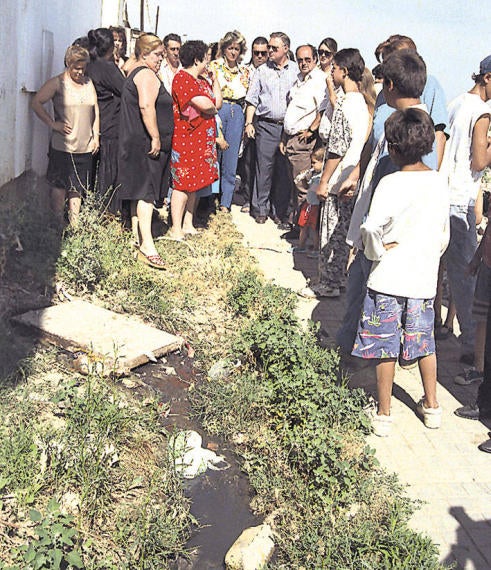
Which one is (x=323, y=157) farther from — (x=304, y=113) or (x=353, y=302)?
(x=353, y=302)

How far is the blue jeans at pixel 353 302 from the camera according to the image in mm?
4582

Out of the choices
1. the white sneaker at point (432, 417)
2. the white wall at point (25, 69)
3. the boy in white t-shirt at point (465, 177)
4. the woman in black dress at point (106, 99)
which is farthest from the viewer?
the woman in black dress at point (106, 99)

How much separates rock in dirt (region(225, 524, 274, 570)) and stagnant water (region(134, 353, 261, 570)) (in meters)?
0.07

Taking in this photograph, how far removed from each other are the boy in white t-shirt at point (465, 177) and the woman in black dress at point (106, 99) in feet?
10.4

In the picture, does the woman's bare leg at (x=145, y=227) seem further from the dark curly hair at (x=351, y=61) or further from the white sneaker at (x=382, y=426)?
the white sneaker at (x=382, y=426)

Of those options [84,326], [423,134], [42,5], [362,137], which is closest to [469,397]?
[423,134]

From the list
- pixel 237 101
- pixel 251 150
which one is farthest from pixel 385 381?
pixel 251 150

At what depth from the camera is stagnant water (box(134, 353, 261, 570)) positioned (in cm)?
306

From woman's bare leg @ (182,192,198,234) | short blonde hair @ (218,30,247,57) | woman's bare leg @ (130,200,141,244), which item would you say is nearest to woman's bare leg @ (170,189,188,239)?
woman's bare leg @ (182,192,198,234)

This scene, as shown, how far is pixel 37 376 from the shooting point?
4141 millimetres

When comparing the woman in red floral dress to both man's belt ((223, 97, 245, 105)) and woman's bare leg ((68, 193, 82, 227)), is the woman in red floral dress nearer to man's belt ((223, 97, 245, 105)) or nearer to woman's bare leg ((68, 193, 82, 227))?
man's belt ((223, 97, 245, 105))

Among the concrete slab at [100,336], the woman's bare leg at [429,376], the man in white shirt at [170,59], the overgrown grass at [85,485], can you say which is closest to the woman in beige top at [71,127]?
the concrete slab at [100,336]

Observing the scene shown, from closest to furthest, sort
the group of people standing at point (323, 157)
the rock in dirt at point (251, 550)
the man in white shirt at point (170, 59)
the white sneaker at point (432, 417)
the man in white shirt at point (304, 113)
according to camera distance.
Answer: the rock in dirt at point (251, 550), the group of people standing at point (323, 157), the white sneaker at point (432, 417), the man in white shirt at point (304, 113), the man in white shirt at point (170, 59)

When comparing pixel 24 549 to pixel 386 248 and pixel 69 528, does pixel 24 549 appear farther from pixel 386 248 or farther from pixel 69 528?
pixel 386 248
